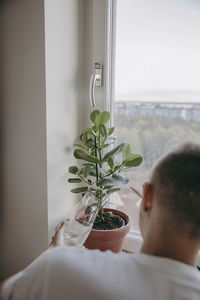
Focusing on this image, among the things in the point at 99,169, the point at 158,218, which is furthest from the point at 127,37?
the point at 158,218

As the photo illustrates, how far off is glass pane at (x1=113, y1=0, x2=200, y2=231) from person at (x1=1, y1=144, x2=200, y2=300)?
62cm

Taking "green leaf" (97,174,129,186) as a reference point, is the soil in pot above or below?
below

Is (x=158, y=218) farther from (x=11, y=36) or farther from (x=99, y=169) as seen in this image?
(x=11, y=36)

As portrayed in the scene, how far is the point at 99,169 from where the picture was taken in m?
1.11

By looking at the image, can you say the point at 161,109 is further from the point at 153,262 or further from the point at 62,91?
the point at 153,262

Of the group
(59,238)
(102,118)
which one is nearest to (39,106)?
(102,118)

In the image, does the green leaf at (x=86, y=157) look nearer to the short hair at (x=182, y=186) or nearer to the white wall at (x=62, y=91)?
the white wall at (x=62, y=91)

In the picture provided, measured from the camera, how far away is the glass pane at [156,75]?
1161 mm

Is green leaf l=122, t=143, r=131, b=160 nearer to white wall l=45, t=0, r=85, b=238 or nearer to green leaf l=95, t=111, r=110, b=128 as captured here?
green leaf l=95, t=111, r=110, b=128

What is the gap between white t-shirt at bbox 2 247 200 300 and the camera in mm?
512

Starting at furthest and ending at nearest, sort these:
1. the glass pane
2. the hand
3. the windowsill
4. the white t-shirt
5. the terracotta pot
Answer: the windowsill → the glass pane → the terracotta pot → the hand → the white t-shirt

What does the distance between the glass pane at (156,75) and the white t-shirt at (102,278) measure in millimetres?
739

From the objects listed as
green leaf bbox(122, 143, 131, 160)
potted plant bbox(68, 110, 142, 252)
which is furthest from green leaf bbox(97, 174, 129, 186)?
green leaf bbox(122, 143, 131, 160)

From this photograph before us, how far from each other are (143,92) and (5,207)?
0.81 m
